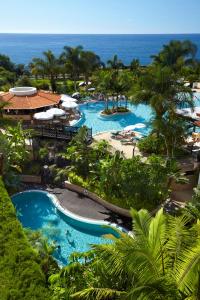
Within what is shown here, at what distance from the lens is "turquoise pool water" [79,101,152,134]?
31.0 meters

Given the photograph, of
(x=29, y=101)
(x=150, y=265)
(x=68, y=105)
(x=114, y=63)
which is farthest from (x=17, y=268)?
(x=114, y=63)

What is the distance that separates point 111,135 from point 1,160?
11766 millimetres

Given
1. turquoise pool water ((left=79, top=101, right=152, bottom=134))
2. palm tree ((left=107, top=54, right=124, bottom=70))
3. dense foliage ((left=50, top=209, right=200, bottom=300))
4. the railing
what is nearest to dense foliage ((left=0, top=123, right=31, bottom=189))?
the railing

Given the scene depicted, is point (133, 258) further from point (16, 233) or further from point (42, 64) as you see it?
point (42, 64)

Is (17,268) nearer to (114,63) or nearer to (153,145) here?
(153,145)

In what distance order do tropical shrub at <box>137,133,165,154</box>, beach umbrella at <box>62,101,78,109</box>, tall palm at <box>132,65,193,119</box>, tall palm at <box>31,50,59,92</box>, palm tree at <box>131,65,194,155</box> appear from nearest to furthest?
palm tree at <box>131,65,194,155</box>, tall palm at <box>132,65,193,119</box>, tropical shrub at <box>137,133,165,154</box>, beach umbrella at <box>62,101,78,109</box>, tall palm at <box>31,50,59,92</box>

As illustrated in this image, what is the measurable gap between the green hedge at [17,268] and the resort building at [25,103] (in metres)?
18.2

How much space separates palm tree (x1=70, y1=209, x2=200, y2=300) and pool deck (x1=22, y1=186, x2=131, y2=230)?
27.1 ft

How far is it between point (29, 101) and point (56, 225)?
16.3 metres

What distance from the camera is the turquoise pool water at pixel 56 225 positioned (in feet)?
48.5

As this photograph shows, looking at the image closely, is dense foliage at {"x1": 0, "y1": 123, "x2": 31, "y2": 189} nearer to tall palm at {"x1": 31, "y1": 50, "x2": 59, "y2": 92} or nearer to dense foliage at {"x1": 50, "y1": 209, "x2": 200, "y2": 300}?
dense foliage at {"x1": 50, "y1": 209, "x2": 200, "y2": 300}

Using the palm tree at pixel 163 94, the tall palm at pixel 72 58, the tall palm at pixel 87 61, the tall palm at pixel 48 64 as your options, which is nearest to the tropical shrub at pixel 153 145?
the palm tree at pixel 163 94

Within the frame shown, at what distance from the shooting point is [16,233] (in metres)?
11.4

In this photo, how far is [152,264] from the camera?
6.97 meters
